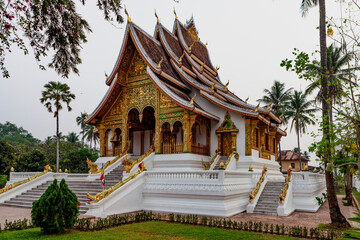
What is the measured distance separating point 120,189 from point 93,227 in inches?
135

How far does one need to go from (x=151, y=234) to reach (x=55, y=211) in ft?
7.66

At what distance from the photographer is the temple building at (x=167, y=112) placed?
15445 mm

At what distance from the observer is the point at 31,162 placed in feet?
86.3

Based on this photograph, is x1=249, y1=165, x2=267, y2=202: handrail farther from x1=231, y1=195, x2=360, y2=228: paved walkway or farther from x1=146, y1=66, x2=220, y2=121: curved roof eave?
x1=146, y1=66, x2=220, y2=121: curved roof eave

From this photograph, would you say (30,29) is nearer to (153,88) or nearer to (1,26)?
(1,26)

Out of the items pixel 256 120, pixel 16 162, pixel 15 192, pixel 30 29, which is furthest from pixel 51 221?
pixel 16 162

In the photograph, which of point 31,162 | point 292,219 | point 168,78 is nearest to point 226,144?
point 168,78

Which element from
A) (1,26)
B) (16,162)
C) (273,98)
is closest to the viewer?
(1,26)

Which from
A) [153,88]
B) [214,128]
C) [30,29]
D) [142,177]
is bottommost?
[142,177]

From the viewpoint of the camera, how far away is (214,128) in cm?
1641

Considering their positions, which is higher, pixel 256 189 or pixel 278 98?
pixel 278 98

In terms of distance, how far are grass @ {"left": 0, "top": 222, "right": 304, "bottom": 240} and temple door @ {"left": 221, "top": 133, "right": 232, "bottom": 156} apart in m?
8.21

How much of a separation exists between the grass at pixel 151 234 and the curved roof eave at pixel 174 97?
706 centimetres

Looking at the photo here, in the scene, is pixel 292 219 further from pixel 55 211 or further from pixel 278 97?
pixel 278 97
